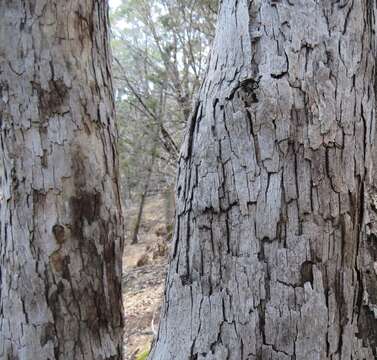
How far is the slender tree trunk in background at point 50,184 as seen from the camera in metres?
1.60

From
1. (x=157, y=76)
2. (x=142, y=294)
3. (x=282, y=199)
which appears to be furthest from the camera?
(x=157, y=76)

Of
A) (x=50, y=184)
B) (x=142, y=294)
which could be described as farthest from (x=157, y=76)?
(x=50, y=184)

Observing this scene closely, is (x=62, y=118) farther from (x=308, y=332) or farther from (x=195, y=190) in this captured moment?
(x=308, y=332)

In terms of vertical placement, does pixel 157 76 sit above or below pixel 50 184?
above

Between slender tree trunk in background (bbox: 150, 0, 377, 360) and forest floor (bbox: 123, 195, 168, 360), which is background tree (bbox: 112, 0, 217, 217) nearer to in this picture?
forest floor (bbox: 123, 195, 168, 360)

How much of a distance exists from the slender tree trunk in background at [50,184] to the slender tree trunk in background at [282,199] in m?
0.73

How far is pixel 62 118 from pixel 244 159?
0.92 metres

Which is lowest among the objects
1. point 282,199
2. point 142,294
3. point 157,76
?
point 142,294

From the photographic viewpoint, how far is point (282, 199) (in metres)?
0.96

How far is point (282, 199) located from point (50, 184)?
99 centimetres

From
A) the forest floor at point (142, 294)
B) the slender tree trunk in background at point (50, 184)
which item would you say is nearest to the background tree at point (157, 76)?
the forest floor at point (142, 294)

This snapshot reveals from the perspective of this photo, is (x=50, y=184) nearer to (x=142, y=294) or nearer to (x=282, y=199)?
(x=282, y=199)

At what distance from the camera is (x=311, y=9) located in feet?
3.34

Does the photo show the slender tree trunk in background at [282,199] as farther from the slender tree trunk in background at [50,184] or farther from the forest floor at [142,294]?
the forest floor at [142,294]
